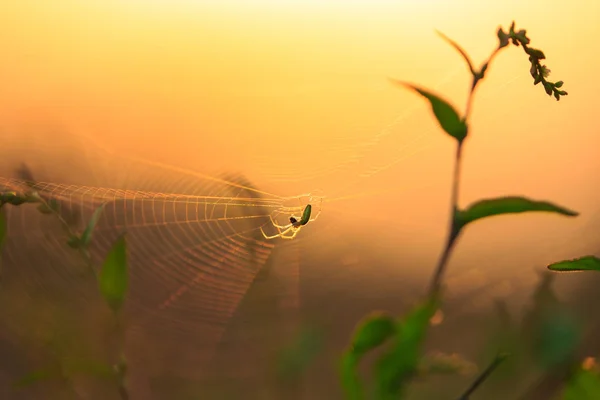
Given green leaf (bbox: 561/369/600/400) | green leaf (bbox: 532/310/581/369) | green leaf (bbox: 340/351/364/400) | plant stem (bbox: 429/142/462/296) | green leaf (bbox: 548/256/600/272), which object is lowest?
green leaf (bbox: 532/310/581/369)

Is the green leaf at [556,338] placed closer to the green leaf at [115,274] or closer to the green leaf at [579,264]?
the green leaf at [579,264]

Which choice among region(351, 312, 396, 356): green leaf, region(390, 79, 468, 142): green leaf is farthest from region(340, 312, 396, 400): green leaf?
region(390, 79, 468, 142): green leaf

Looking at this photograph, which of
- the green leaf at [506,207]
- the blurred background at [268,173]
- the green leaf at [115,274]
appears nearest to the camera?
the green leaf at [506,207]

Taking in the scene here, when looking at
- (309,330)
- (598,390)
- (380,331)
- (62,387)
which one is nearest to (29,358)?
(62,387)

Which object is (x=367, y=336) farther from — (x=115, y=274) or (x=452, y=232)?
(x=115, y=274)

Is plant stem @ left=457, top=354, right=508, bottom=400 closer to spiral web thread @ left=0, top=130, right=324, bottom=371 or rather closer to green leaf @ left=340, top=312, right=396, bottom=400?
green leaf @ left=340, top=312, right=396, bottom=400

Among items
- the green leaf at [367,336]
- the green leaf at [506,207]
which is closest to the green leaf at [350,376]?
the green leaf at [367,336]
